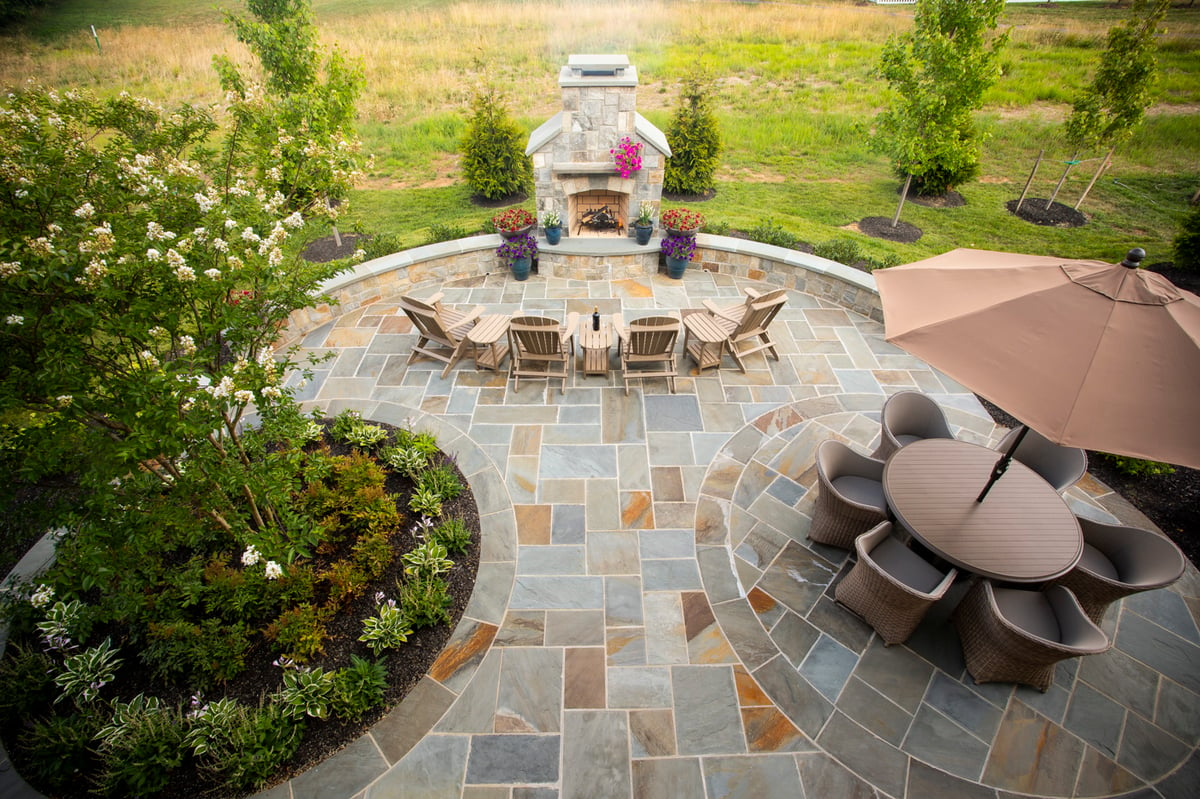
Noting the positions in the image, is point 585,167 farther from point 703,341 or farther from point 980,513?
point 980,513

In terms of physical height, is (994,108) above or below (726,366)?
above

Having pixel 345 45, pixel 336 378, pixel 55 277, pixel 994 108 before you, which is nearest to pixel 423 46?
pixel 345 45

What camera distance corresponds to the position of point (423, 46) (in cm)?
1806

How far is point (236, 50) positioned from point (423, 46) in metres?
5.81

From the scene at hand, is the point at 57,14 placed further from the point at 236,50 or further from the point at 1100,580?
the point at 1100,580

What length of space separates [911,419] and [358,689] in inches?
194

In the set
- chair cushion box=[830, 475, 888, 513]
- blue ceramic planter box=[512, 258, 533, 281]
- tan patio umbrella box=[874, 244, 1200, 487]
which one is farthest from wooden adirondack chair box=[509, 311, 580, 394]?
tan patio umbrella box=[874, 244, 1200, 487]

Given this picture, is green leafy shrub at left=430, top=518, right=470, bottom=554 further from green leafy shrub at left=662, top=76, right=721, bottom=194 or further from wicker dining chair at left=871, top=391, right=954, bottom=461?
green leafy shrub at left=662, top=76, right=721, bottom=194

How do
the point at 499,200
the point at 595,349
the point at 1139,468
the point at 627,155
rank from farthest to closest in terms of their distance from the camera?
the point at 499,200 → the point at 627,155 → the point at 595,349 → the point at 1139,468

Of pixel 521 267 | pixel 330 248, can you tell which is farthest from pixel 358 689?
pixel 330 248

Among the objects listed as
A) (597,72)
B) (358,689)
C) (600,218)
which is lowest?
(358,689)

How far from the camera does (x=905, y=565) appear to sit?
3.78m

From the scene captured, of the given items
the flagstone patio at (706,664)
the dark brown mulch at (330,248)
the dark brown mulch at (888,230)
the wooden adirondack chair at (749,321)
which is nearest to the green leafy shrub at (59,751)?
the flagstone patio at (706,664)

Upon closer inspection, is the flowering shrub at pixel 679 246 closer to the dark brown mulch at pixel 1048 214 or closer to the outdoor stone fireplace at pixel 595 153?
the outdoor stone fireplace at pixel 595 153
